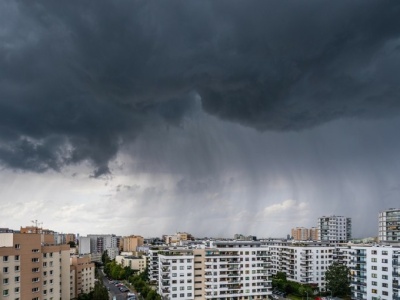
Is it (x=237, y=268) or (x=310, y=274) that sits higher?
(x=237, y=268)

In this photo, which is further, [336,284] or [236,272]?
[336,284]

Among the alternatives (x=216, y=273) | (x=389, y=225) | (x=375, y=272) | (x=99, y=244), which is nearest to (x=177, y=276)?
(x=216, y=273)

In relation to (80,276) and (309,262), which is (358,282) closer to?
(309,262)

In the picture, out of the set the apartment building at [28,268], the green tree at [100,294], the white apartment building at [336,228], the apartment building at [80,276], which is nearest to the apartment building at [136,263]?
the apartment building at [80,276]

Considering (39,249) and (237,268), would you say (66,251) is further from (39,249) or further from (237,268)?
(237,268)

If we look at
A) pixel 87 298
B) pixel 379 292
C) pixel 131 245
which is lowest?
pixel 131 245

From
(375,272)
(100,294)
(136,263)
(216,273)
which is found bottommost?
(136,263)

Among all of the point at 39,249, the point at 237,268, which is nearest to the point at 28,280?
the point at 39,249
